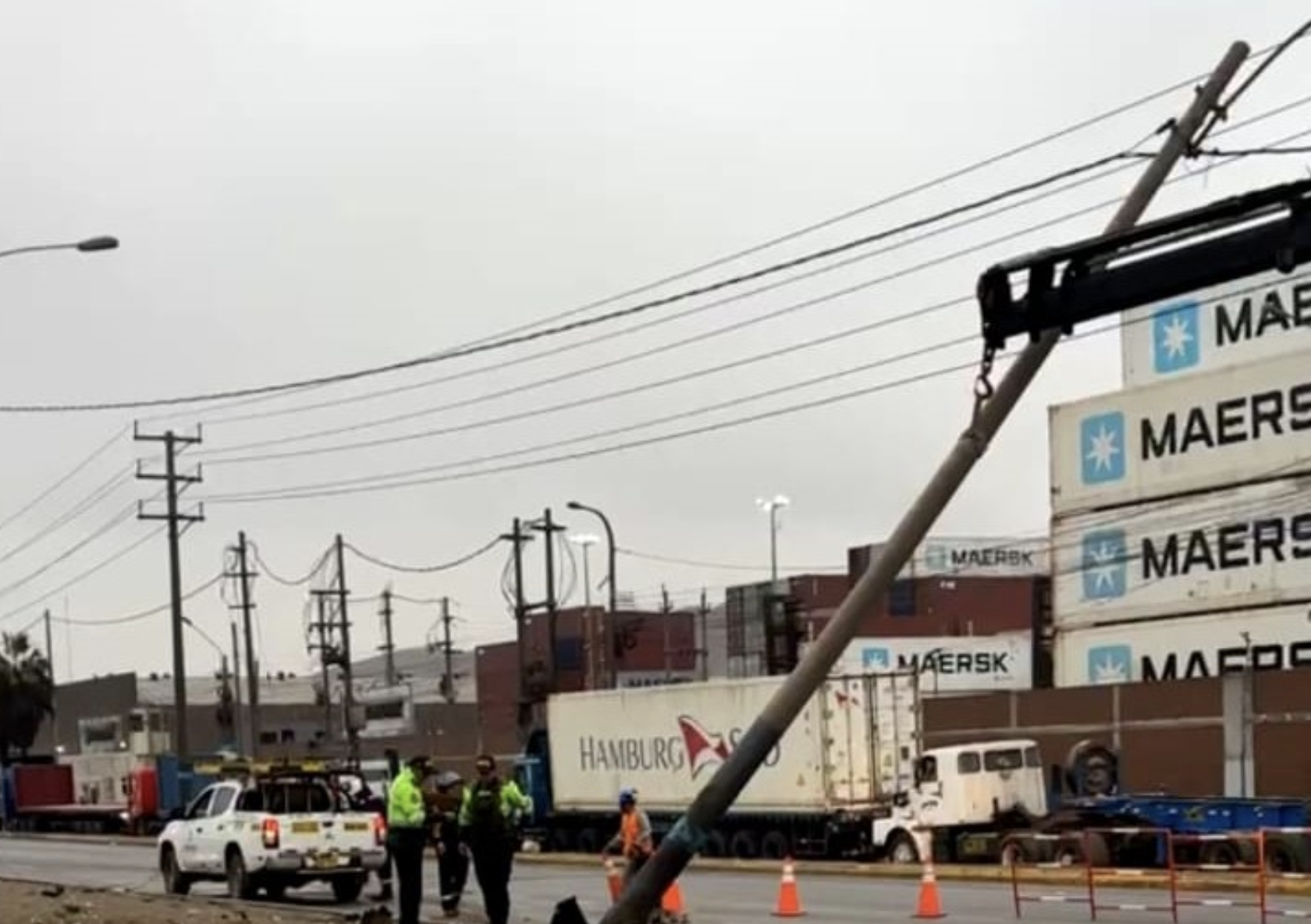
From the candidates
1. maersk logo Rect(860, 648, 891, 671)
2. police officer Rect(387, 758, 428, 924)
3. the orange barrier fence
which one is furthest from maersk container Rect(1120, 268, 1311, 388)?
police officer Rect(387, 758, 428, 924)

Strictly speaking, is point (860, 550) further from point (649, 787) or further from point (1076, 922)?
point (1076, 922)

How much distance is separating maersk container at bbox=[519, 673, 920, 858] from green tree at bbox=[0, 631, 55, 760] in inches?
2478

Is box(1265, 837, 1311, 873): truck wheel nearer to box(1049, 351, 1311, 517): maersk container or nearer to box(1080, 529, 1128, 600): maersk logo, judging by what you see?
box(1049, 351, 1311, 517): maersk container

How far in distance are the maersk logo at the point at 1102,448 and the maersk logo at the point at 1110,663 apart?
568cm

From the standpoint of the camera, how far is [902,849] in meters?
38.3

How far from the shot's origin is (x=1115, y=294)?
14.1 m

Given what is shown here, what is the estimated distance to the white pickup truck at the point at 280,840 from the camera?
1064 inches

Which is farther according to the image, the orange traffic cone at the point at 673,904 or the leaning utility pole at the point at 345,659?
the leaning utility pole at the point at 345,659

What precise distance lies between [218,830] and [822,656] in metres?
16.9

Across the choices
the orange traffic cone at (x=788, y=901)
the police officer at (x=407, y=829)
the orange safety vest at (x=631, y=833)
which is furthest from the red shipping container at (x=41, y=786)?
the orange safety vest at (x=631, y=833)

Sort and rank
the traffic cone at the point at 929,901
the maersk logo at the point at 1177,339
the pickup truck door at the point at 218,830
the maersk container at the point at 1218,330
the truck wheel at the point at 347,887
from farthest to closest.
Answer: the maersk logo at the point at 1177,339 < the maersk container at the point at 1218,330 < the pickup truck door at the point at 218,830 < the truck wheel at the point at 347,887 < the traffic cone at the point at 929,901

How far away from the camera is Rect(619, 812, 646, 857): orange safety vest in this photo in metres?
20.0

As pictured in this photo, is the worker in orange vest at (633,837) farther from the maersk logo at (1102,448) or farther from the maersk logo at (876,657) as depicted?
the maersk logo at (876,657)

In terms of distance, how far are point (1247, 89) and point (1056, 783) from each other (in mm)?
25935
